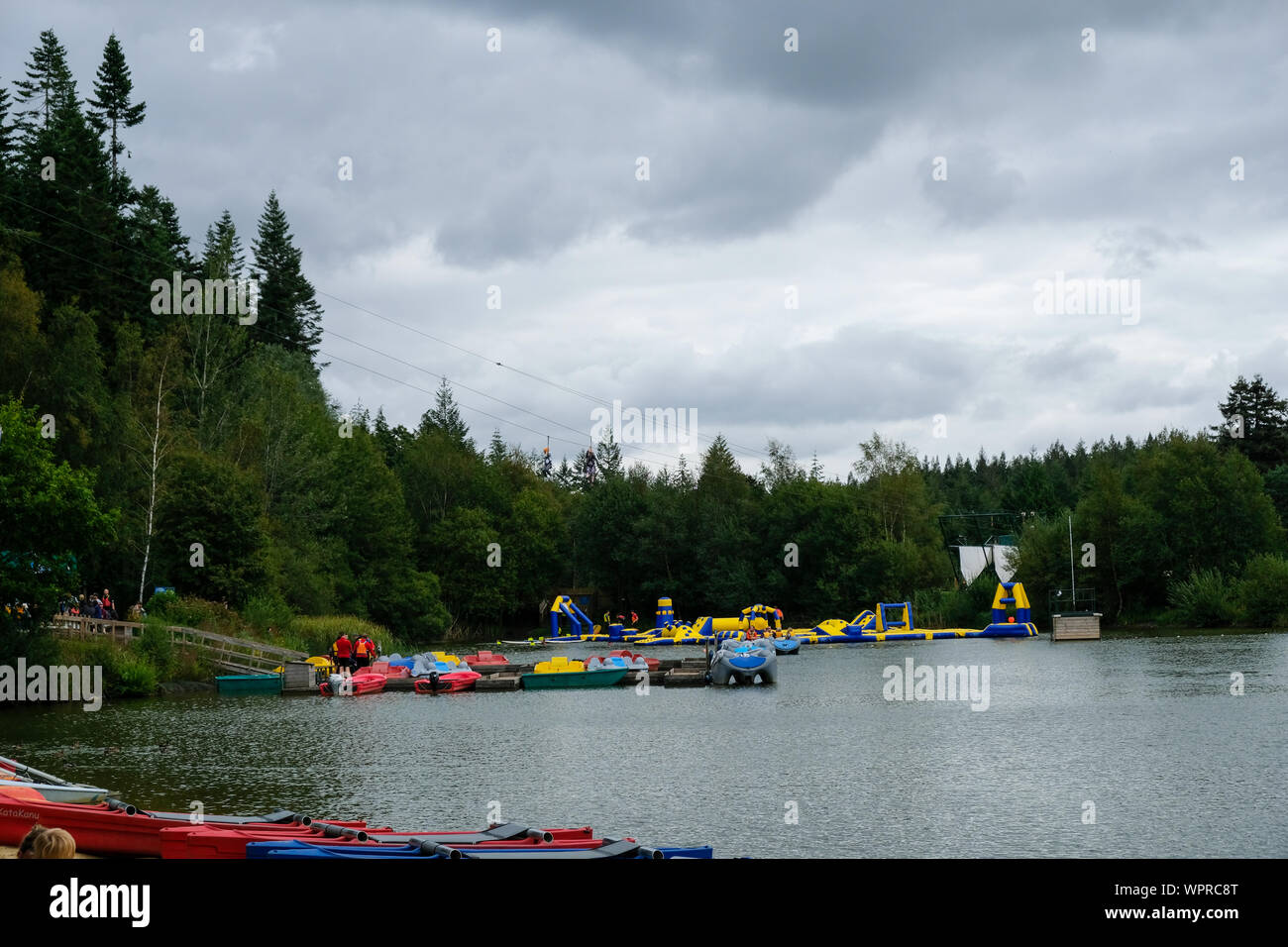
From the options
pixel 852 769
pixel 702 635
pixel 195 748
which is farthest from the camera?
pixel 702 635

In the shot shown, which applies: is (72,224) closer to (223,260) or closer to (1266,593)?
(223,260)

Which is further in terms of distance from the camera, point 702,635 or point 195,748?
point 702,635

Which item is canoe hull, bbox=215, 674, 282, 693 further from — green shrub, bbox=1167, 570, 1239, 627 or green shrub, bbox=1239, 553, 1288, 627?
green shrub, bbox=1239, 553, 1288, 627

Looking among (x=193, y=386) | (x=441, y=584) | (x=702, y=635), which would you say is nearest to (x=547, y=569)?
(x=441, y=584)

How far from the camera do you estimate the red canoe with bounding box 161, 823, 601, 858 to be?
1328 cm

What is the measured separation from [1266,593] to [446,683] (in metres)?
48.1

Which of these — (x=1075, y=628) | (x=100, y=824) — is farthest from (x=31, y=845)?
(x=1075, y=628)

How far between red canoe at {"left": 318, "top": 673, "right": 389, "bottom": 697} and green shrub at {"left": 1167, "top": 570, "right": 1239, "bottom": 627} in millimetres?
48912

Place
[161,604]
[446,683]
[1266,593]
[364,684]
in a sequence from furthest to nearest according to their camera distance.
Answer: [1266,593]
[161,604]
[446,683]
[364,684]

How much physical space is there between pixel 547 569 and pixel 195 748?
74.5m

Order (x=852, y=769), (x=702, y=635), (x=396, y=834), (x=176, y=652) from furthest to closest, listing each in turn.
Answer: (x=702, y=635) < (x=176, y=652) < (x=852, y=769) < (x=396, y=834)

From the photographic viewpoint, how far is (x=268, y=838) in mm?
13555
